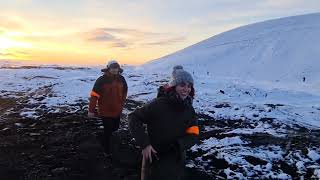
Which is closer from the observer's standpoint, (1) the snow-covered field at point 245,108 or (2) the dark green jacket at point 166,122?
(2) the dark green jacket at point 166,122

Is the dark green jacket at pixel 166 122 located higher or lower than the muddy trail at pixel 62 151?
higher

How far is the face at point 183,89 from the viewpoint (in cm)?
462

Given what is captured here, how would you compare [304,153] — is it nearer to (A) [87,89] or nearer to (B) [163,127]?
(B) [163,127]

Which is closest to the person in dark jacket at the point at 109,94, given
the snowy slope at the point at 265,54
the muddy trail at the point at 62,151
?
the muddy trail at the point at 62,151

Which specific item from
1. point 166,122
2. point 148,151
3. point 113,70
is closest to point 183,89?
point 166,122

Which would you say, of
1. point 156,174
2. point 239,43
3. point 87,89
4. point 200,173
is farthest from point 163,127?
point 239,43

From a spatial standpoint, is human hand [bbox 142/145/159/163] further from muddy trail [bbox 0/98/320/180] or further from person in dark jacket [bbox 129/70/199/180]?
muddy trail [bbox 0/98/320/180]

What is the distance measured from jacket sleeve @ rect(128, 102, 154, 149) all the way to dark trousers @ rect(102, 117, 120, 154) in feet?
16.1

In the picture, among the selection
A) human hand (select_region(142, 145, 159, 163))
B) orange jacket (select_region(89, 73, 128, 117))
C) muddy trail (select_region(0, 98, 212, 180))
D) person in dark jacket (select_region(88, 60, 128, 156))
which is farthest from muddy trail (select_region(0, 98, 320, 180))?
human hand (select_region(142, 145, 159, 163))

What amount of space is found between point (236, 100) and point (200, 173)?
397 inches

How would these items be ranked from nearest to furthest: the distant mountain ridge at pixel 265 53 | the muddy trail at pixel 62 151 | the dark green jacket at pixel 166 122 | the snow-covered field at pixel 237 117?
the dark green jacket at pixel 166 122, the muddy trail at pixel 62 151, the snow-covered field at pixel 237 117, the distant mountain ridge at pixel 265 53

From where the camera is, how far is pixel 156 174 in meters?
4.77

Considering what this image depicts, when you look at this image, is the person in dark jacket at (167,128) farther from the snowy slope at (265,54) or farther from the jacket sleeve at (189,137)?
the snowy slope at (265,54)

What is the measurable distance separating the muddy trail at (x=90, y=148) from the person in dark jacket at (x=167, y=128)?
12.8 feet
